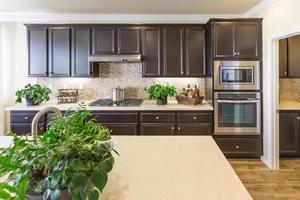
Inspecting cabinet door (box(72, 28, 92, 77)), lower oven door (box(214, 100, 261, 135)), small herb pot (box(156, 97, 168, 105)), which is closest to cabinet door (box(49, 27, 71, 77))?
cabinet door (box(72, 28, 92, 77))

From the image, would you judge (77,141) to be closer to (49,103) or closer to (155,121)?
(155,121)

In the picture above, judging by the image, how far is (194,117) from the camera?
4.25 meters

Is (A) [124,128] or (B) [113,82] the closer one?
(A) [124,128]

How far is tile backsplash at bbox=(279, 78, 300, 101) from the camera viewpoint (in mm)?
5031

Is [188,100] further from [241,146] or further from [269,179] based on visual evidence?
[269,179]

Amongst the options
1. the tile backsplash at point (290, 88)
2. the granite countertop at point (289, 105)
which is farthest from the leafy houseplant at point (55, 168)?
the tile backsplash at point (290, 88)

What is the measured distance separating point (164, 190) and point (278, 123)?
3.48m

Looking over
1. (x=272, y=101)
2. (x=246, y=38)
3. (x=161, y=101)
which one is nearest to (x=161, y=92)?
(x=161, y=101)

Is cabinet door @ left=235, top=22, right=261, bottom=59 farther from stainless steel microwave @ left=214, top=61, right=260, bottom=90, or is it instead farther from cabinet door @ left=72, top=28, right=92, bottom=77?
cabinet door @ left=72, top=28, right=92, bottom=77

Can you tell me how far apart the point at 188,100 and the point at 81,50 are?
2.03m

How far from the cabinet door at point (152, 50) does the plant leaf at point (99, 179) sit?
3865 mm

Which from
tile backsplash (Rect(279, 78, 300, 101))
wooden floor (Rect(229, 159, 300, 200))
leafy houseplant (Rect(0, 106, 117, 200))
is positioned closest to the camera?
leafy houseplant (Rect(0, 106, 117, 200))

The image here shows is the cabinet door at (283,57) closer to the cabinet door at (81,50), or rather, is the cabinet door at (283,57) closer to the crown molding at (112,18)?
the crown molding at (112,18)

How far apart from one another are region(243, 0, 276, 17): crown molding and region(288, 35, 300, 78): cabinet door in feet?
2.50
